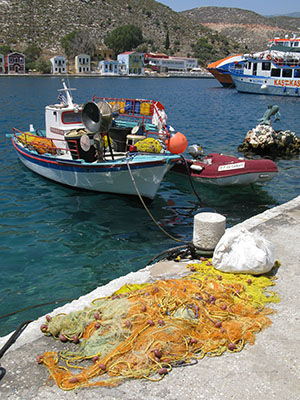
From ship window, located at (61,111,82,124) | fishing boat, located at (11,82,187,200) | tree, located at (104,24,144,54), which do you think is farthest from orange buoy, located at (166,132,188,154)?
tree, located at (104,24,144,54)

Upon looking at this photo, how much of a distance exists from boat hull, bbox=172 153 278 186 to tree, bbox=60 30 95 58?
4858 inches

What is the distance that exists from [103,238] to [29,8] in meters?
162

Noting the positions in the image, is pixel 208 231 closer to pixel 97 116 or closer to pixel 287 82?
pixel 97 116

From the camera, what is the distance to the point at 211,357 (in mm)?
4109

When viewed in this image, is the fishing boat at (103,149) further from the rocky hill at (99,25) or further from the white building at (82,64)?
the rocky hill at (99,25)

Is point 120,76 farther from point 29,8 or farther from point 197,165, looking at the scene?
point 197,165

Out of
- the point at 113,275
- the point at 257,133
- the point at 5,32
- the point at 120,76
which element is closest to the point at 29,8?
the point at 5,32

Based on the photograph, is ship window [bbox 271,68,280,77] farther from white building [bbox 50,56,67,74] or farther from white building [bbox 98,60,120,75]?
white building [bbox 98,60,120,75]

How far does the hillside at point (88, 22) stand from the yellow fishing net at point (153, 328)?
13617cm

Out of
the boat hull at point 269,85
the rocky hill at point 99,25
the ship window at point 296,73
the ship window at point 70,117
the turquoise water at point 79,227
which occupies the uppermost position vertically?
the rocky hill at point 99,25

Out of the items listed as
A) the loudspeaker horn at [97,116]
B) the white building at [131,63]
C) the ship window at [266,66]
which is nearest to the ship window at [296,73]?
the ship window at [266,66]

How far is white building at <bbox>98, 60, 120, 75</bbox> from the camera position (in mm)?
118925

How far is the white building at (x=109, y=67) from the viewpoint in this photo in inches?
4682

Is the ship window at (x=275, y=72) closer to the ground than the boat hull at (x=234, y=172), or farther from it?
farther from it
